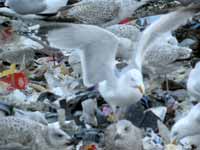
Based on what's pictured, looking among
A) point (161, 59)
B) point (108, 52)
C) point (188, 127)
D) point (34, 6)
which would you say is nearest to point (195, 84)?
point (188, 127)

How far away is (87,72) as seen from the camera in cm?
566

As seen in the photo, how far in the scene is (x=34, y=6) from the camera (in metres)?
8.42

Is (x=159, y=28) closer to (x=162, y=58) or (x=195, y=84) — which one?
(x=195, y=84)

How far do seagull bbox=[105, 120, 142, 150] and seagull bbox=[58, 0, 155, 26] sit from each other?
3.21 meters

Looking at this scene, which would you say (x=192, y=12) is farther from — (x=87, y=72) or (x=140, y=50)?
(x=87, y=72)

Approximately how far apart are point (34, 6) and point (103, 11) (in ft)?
2.59

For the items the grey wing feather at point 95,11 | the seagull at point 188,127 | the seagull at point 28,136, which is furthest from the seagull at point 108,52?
the grey wing feather at point 95,11

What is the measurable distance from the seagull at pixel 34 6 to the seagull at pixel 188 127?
3567 mm

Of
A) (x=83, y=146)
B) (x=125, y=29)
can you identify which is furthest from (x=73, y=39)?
(x=125, y=29)

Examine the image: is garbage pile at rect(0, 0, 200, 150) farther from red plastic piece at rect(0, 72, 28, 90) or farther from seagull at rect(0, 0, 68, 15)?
seagull at rect(0, 0, 68, 15)

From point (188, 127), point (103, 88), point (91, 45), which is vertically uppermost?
point (91, 45)

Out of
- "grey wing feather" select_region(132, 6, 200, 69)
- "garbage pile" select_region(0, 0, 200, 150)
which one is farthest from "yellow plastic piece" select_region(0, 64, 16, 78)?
"grey wing feather" select_region(132, 6, 200, 69)

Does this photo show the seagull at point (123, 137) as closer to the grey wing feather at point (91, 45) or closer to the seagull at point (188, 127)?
the seagull at point (188, 127)

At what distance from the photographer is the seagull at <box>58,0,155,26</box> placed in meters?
8.02
